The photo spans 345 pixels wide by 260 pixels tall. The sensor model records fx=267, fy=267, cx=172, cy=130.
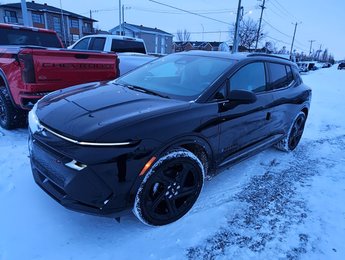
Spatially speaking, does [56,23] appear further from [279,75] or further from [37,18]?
[279,75]

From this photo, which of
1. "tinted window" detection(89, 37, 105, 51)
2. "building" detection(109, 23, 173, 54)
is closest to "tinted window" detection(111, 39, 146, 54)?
"tinted window" detection(89, 37, 105, 51)

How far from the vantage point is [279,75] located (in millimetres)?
4145

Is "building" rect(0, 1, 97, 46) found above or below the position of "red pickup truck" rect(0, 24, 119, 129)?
above

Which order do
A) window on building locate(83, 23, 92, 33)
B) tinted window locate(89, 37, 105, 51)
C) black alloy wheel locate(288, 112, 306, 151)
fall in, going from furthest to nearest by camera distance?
window on building locate(83, 23, 92, 33), tinted window locate(89, 37, 105, 51), black alloy wheel locate(288, 112, 306, 151)

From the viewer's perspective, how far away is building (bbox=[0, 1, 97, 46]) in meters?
48.3

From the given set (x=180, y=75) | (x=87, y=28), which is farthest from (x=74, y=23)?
(x=180, y=75)

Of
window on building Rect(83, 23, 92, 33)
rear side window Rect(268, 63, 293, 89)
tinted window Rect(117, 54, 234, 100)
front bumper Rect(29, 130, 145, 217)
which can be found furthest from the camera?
window on building Rect(83, 23, 92, 33)

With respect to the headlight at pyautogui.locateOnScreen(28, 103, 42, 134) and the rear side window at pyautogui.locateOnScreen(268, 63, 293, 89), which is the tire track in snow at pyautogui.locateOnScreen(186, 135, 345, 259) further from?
the headlight at pyautogui.locateOnScreen(28, 103, 42, 134)

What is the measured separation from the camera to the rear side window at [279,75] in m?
3.93

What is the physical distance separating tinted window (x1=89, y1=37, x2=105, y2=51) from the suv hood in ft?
20.0

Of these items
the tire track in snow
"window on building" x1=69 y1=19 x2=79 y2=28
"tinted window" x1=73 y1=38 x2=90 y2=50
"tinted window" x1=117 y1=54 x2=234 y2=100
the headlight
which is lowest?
the tire track in snow

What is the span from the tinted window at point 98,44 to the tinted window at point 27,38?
2.00 meters

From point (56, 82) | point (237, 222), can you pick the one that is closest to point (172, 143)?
point (237, 222)

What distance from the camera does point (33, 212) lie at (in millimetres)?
2674
